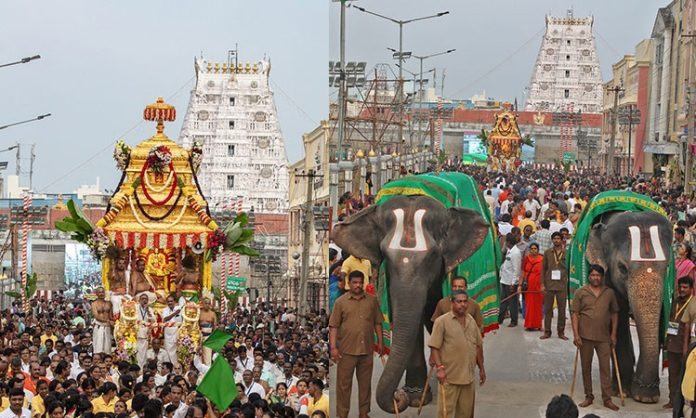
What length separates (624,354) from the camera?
34.7 ft

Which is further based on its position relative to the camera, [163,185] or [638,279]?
[163,185]

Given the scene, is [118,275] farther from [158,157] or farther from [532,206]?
[532,206]

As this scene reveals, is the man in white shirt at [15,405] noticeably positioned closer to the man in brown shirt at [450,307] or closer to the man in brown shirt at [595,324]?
the man in brown shirt at [450,307]

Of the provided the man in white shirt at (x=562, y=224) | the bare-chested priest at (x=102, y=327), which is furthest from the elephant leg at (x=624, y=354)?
the bare-chested priest at (x=102, y=327)

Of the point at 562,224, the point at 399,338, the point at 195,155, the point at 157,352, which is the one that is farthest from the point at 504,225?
the point at 399,338

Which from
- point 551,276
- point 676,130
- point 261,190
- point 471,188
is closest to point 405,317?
point 471,188

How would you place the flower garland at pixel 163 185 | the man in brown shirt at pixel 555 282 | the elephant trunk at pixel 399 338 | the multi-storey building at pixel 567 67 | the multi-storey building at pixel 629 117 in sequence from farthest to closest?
the flower garland at pixel 163 185 < the multi-storey building at pixel 629 117 < the man in brown shirt at pixel 555 282 < the multi-storey building at pixel 567 67 < the elephant trunk at pixel 399 338

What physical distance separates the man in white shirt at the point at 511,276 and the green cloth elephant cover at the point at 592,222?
193cm

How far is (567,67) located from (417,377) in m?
4.73

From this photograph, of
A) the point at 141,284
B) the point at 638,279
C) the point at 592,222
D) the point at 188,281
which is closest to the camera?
the point at 638,279

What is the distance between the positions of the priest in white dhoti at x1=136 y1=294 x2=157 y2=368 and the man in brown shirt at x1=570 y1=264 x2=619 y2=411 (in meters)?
6.98

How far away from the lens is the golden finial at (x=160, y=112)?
1842cm

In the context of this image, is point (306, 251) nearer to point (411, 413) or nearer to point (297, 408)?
point (297, 408)

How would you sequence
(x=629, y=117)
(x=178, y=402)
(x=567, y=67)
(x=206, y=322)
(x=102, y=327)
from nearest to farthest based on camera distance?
1. (x=178, y=402)
2. (x=567, y=67)
3. (x=102, y=327)
4. (x=206, y=322)
5. (x=629, y=117)
